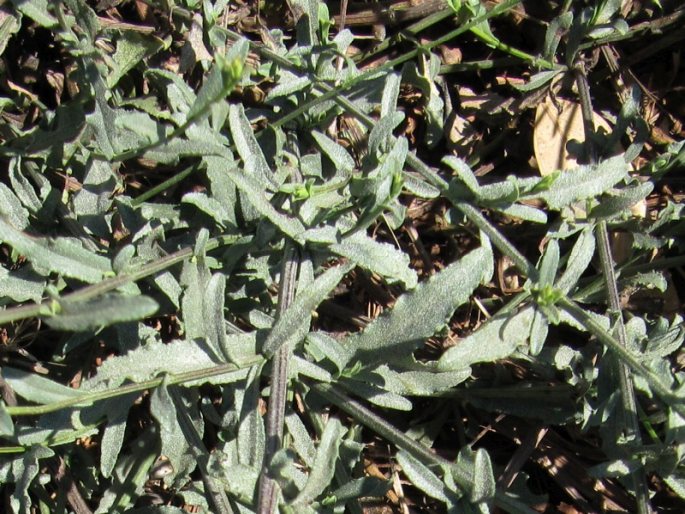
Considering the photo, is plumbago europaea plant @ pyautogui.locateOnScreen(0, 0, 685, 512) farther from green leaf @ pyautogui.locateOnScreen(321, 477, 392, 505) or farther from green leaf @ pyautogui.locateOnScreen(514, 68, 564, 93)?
green leaf @ pyautogui.locateOnScreen(514, 68, 564, 93)

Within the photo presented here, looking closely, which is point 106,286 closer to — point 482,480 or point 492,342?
point 492,342

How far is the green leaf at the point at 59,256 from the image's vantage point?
1824mm

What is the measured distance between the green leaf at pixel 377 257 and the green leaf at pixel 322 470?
1.37 feet

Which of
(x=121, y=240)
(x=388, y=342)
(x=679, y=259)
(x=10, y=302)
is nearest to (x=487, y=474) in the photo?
(x=388, y=342)

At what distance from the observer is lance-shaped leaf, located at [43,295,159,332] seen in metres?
1.46

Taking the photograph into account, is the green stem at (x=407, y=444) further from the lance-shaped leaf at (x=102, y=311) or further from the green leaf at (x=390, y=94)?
the lance-shaped leaf at (x=102, y=311)

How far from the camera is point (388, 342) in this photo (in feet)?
7.14

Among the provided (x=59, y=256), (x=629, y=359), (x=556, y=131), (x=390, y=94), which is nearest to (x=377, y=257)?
(x=390, y=94)

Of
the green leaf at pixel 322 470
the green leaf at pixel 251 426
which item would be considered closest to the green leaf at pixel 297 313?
the green leaf at pixel 251 426

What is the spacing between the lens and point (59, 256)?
1.95 meters

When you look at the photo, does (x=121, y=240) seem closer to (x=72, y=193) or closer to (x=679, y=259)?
(x=72, y=193)

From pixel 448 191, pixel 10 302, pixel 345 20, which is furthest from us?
pixel 345 20

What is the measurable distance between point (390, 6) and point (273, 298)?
118cm

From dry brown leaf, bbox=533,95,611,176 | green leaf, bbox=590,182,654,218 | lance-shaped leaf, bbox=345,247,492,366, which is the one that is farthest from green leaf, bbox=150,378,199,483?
dry brown leaf, bbox=533,95,611,176
